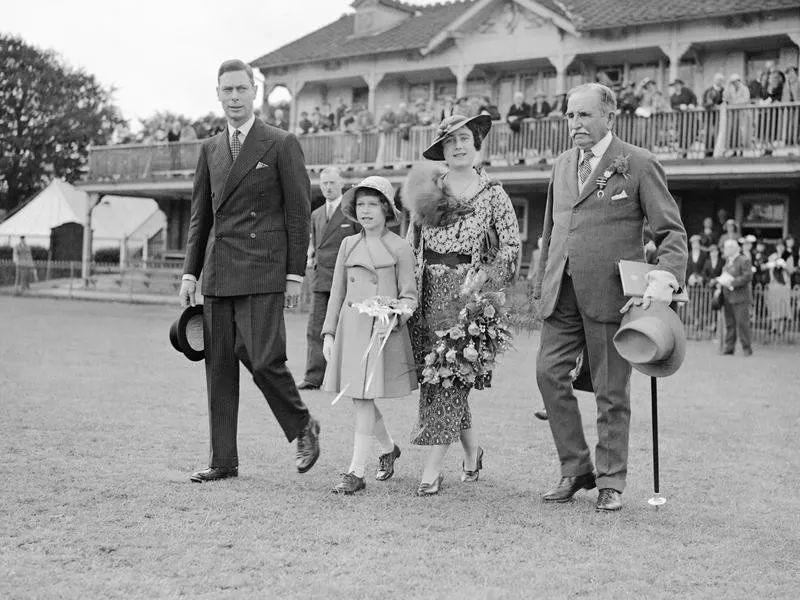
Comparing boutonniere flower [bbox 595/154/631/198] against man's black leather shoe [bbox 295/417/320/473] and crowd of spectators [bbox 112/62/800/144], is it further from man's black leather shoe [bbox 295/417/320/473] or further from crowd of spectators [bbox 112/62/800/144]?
crowd of spectators [bbox 112/62/800/144]

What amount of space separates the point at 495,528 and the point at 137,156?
31335 millimetres

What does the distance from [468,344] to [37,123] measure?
55975 mm

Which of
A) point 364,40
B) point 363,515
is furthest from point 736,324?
point 364,40

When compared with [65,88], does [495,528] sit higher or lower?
lower

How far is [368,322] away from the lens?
246 inches

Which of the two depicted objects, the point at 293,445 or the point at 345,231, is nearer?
the point at 293,445

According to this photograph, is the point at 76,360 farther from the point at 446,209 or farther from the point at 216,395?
the point at 446,209

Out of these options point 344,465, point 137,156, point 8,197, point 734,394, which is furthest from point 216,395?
point 8,197

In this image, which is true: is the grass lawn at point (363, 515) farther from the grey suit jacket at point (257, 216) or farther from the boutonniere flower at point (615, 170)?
the boutonniere flower at point (615, 170)

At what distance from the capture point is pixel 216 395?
21.1ft

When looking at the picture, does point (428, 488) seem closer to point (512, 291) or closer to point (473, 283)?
point (473, 283)

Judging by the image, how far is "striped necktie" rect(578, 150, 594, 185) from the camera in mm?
5965

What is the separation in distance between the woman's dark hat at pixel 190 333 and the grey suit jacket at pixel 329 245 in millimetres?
4262

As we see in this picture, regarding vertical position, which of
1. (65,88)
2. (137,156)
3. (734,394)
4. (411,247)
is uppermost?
(65,88)
